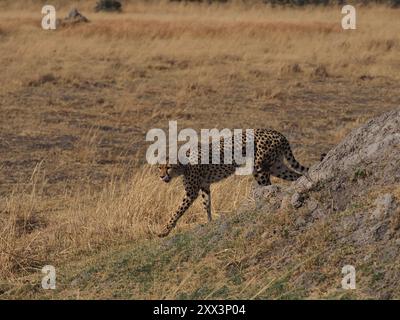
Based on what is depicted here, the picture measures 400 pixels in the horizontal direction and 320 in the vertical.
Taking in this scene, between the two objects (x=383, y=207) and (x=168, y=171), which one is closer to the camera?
(x=383, y=207)

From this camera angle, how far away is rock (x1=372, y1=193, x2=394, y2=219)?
562 cm

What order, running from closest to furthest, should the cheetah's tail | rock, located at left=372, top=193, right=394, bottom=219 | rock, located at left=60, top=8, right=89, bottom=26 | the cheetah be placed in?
rock, located at left=372, top=193, right=394, bottom=219, the cheetah, the cheetah's tail, rock, located at left=60, top=8, right=89, bottom=26

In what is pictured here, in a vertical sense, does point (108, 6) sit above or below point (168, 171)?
above

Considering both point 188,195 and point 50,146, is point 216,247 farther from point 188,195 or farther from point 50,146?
point 50,146

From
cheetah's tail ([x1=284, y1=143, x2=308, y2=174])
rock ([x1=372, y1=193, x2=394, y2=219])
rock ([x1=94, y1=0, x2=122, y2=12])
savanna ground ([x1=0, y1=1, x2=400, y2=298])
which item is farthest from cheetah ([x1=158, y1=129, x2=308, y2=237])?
rock ([x1=94, y1=0, x2=122, y2=12])

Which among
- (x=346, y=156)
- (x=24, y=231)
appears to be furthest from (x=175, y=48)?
(x=346, y=156)

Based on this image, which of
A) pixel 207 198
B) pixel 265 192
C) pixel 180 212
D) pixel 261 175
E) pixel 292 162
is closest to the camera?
pixel 265 192

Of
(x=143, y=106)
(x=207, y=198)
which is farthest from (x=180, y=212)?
(x=143, y=106)

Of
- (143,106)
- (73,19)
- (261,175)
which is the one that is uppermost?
(73,19)

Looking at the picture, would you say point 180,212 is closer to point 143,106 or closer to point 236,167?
point 236,167

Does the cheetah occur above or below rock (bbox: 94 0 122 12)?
below

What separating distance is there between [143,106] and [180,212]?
8.34 meters

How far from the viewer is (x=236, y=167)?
332 inches

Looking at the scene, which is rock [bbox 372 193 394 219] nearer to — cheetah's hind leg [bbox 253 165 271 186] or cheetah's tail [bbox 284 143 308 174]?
cheetah's hind leg [bbox 253 165 271 186]
